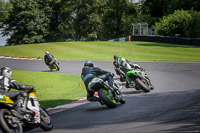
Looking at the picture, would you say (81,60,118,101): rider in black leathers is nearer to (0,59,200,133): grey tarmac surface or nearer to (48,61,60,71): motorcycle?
A: (0,59,200,133): grey tarmac surface

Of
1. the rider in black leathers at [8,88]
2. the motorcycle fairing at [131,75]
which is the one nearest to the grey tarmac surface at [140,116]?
the motorcycle fairing at [131,75]

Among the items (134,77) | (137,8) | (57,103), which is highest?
(137,8)

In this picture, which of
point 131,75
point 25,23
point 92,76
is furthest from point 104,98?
point 25,23

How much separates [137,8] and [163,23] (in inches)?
1348

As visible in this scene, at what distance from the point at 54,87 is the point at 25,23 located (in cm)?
5664

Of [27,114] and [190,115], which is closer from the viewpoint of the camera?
[27,114]

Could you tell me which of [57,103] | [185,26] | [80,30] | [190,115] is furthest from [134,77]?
[80,30]

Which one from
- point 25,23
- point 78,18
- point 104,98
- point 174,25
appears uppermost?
point 78,18

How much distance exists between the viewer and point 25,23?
2800 inches

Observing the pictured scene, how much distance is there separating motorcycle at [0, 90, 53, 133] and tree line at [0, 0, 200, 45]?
58.9 meters

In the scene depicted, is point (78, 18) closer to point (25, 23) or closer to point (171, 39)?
point (25, 23)

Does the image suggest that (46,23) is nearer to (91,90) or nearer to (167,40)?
(167,40)

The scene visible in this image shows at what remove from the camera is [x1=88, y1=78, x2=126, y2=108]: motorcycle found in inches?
376

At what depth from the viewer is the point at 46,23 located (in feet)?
247
